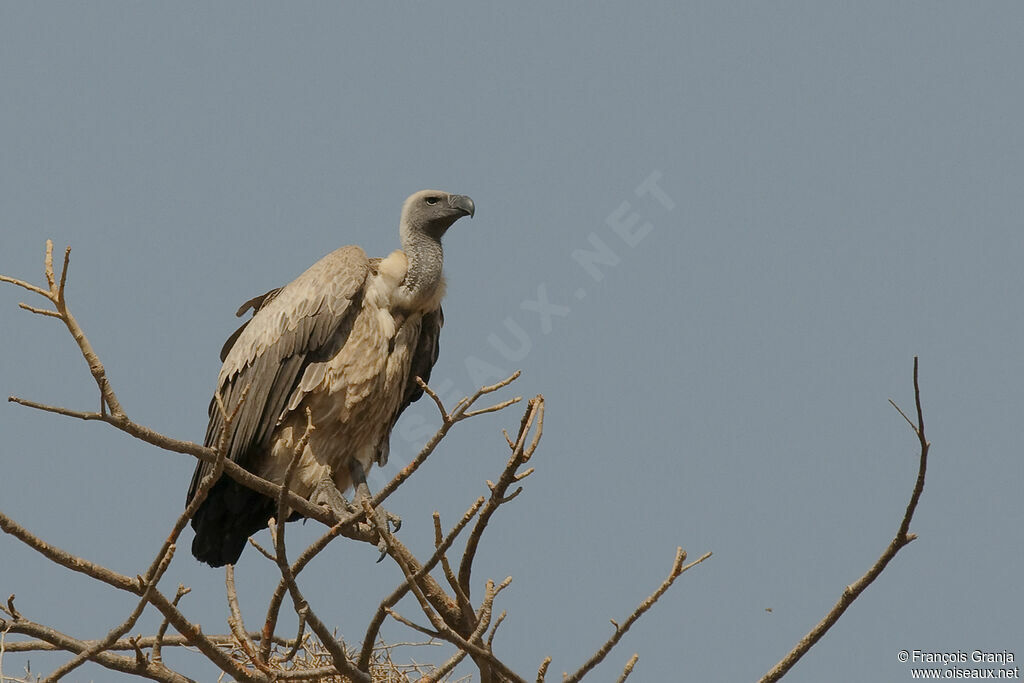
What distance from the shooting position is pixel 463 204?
7684 mm

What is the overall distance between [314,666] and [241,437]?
1.49 meters

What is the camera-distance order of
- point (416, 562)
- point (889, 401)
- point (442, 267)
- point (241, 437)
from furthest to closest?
1. point (442, 267)
2. point (241, 437)
3. point (416, 562)
4. point (889, 401)

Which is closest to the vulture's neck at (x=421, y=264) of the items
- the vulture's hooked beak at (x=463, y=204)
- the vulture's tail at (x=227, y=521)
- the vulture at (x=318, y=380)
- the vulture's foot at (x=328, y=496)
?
the vulture at (x=318, y=380)

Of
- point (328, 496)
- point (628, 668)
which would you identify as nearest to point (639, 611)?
point (628, 668)

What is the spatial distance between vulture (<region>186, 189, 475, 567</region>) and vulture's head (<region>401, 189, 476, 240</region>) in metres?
0.35

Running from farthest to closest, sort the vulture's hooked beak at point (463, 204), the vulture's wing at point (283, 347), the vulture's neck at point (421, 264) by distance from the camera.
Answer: the vulture's hooked beak at point (463, 204), the vulture's neck at point (421, 264), the vulture's wing at point (283, 347)

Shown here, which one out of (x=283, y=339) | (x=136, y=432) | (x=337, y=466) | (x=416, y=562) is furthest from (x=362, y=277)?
(x=136, y=432)

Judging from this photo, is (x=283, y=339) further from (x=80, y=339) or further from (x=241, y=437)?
(x=80, y=339)

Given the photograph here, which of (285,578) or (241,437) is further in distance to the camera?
(241,437)

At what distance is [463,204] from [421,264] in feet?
1.65

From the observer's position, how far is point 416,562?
566cm

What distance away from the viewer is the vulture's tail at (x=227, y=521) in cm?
694

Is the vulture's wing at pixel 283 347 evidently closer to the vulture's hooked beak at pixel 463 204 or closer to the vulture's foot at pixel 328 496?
the vulture's foot at pixel 328 496

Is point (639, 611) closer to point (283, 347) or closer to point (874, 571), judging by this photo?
point (874, 571)
